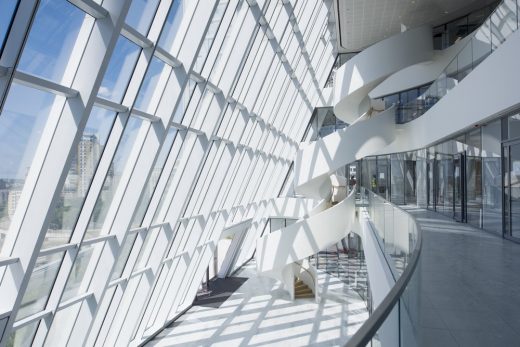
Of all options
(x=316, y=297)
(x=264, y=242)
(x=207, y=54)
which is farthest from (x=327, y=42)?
(x=207, y=54)

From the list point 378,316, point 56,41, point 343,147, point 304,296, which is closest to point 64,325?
point 56,41

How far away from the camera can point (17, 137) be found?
6184mm

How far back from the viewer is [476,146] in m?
13.6

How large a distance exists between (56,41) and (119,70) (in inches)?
61.9

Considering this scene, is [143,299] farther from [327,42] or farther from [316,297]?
[327,42]

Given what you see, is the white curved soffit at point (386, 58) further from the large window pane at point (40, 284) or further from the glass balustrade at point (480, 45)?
the large window pane at point (40, 284)

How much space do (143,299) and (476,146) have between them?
10706mm

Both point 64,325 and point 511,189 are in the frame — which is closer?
point 64,325

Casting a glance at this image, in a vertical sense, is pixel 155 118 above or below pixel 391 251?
above

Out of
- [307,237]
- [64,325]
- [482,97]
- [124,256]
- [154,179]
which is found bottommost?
[64,325]

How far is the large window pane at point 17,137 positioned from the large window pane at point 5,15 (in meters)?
1.01

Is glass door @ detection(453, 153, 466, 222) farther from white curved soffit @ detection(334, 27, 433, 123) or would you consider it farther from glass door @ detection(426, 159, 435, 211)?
white curved soffit @ detection(334, 27, 433, 123)

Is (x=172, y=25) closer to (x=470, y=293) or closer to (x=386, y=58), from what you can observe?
(x=470, y=293)

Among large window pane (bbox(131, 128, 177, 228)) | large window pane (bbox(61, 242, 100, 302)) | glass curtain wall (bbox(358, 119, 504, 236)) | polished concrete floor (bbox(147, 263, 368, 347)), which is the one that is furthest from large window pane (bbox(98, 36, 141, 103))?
polished concrete floor (bbox(147, 263, 368, 347))
